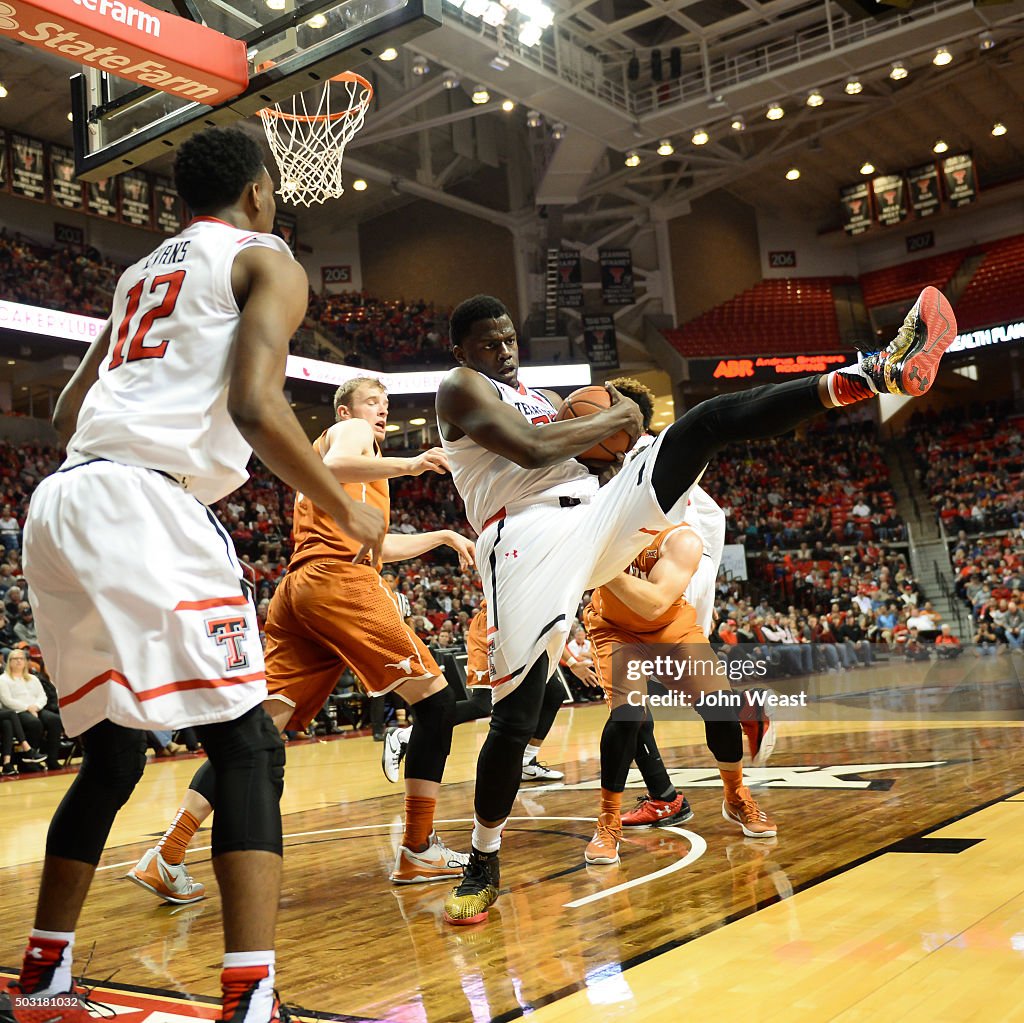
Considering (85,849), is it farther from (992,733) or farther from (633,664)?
(992,733)

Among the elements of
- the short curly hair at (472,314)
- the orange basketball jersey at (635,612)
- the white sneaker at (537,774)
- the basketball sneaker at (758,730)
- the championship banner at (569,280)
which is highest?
the championship banner at (569,280)

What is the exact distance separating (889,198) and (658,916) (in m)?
26.4

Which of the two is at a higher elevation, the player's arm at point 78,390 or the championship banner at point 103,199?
the championship banner at point 103,199

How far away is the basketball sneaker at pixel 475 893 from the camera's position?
9.79 ft

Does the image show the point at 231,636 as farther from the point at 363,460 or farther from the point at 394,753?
the point at 394,753

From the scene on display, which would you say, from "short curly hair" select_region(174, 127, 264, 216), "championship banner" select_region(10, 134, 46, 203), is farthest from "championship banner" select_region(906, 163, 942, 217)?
"short curly hair" select_region(174, 127, 264, 216)

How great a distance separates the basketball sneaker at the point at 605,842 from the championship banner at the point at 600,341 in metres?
20.7

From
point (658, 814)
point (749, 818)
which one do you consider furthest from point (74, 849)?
point (658, 814)

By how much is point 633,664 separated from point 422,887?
1270mm

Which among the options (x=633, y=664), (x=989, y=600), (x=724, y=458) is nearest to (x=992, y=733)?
(x=633, y=664)

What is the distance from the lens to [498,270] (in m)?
25.9

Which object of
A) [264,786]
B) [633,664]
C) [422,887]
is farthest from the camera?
[633,664]

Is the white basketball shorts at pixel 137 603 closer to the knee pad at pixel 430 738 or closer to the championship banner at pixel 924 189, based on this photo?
→ the knee pad at pixel 430 738

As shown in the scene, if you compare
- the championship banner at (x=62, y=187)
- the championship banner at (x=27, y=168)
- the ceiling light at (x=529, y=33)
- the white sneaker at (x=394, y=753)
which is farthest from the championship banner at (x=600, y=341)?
the white sneaker at (x=394, y=753)
